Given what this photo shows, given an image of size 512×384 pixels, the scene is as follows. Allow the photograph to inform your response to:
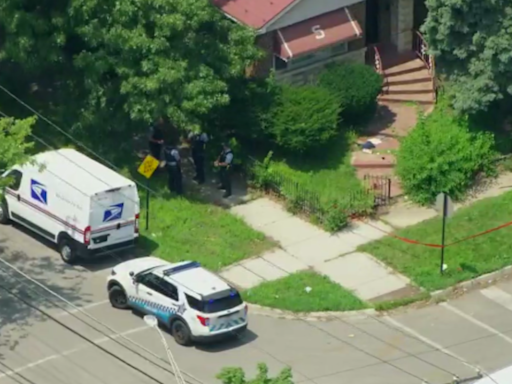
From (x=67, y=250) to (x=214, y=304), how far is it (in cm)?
514

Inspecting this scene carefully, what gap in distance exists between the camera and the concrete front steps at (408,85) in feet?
137

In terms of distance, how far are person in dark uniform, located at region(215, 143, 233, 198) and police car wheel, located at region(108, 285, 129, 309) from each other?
575 cm

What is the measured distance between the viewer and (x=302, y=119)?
37844mm

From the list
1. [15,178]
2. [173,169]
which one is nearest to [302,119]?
[173,169]

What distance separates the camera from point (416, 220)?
3653cm

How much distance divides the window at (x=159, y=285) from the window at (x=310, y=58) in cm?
1019

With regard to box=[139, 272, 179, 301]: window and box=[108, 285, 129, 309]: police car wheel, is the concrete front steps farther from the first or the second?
box=[139, 272, 179, 301]: window

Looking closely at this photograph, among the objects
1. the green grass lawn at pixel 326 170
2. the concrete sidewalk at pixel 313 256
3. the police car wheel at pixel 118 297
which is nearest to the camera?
the police car wheel at pixel 118 297

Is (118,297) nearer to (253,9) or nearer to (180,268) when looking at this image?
(180,268)

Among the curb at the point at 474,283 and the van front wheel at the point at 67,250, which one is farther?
the van front wheel at the point at 67,250

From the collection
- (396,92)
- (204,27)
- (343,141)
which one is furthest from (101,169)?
(396,92)

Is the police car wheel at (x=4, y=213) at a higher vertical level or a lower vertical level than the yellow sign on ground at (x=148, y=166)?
lower

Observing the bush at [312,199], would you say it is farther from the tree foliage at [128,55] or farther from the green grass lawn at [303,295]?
the green grass lawn at [303,295]

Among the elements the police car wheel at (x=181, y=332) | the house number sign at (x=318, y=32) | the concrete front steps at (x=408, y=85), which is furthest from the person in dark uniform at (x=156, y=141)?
the police car wheel at (x=181, y=332)
